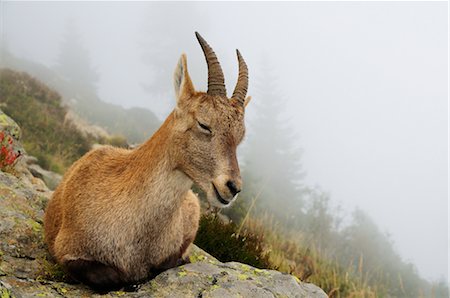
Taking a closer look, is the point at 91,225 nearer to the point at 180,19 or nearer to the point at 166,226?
the point at 166,226

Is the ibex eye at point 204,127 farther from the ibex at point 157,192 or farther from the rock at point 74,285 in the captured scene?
the rock at point 74,285

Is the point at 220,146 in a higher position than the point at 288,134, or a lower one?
lower

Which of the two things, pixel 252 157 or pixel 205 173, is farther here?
pixel 252 157

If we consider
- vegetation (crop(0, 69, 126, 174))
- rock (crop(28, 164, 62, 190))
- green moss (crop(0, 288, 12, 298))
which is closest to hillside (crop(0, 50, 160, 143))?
vegetation (crop(0, 69, 126, 174))

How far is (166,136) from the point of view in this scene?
4.56m

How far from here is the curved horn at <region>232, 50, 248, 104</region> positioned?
4820 mm

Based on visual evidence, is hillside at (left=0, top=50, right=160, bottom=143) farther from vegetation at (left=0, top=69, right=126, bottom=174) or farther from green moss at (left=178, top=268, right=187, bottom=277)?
green moss at (left=178, top=268, right=187, bottom=277)

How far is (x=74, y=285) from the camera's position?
436 centimetres

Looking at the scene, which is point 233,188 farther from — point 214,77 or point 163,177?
point 214,77

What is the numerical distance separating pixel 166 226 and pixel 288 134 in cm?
8944

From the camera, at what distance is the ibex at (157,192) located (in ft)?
13.9

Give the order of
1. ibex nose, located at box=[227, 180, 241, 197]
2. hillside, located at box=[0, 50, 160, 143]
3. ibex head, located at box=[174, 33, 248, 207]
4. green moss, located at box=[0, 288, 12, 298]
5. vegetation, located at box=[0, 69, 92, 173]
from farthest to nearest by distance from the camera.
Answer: hillside, located at box=[0, 50, 160, 143]
vegetation, located at box=[0, 69, 92, 173]
ibex head, located at box=[174, 33, 248, 207]
ibex nose, located at box=[227, 180, 241, 197]
green moss, located at box=[0, 288, 12, 298]

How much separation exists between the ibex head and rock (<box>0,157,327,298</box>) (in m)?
1.09

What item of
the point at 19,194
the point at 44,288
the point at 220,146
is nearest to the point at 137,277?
the point at 44,288
